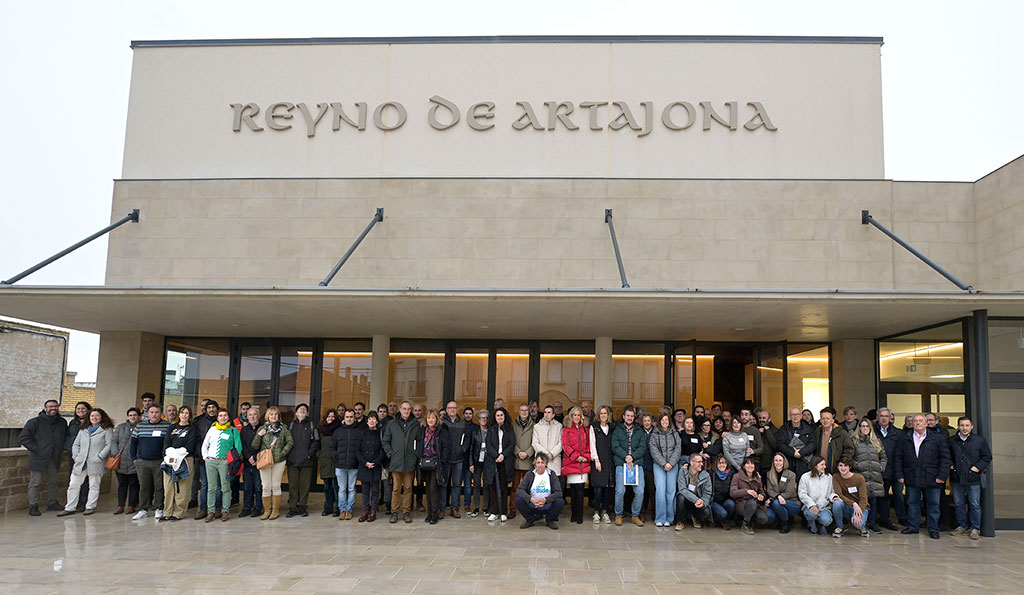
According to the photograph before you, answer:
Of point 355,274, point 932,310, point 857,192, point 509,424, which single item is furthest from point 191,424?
point 857,192

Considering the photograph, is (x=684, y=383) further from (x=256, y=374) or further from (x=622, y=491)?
(x=256, y=374)

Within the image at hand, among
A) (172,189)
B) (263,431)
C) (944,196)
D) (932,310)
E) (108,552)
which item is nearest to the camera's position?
(108,552)

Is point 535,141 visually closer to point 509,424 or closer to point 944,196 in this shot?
point 509,424

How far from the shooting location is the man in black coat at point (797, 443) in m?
9.50

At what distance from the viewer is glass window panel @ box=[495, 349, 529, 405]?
1291cm

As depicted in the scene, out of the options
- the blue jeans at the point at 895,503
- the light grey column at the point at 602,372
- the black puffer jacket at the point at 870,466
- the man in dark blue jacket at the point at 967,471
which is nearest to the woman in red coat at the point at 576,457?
the light grey column at the point at 602,372

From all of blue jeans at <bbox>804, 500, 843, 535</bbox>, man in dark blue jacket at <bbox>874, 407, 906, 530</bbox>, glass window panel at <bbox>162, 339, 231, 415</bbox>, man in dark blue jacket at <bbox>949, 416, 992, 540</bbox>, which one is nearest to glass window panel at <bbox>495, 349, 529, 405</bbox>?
glass window panel at <bbox>162, 339, 231, 415</bbox>

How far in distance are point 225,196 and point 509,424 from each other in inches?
270

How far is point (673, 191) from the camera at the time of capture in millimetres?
12445

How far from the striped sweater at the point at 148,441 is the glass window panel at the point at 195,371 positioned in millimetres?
2984

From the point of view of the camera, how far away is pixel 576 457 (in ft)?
31.5

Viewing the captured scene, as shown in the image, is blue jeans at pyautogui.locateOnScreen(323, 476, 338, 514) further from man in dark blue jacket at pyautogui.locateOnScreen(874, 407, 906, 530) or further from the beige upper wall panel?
man in dark blue jacket at pyautogui.locateOnScreen(874, 407, 906, 530)

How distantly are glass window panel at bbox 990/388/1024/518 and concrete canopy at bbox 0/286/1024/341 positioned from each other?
1.14 m

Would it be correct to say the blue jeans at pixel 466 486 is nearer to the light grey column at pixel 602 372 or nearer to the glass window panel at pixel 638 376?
the light grey column at pixel 602 372
